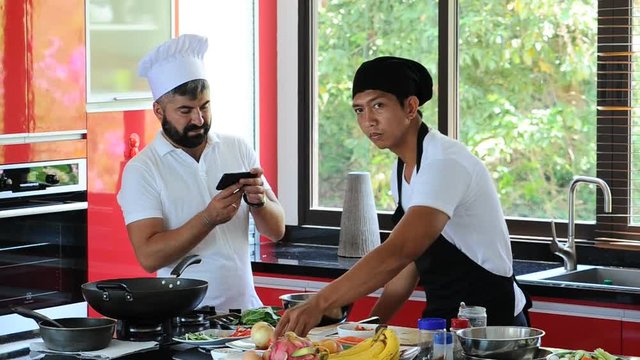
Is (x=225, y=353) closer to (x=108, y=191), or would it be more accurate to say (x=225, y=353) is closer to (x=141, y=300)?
(x=141, y=300)

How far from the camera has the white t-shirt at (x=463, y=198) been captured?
10.5 ft

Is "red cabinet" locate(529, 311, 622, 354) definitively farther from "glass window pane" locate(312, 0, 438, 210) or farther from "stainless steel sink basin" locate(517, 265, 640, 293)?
"glass window pane" locate(312, 0, 438, 210)

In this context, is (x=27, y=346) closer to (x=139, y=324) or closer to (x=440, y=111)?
(x=139, y=324)

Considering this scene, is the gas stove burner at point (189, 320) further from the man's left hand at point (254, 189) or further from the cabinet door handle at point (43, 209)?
the cabinet door handle at point (43, 209)

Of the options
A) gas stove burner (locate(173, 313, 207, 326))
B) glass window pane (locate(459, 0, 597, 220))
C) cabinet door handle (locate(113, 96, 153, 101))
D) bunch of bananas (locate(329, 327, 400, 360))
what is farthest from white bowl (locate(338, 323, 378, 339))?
glass window pane (locate(459, 0, 597, 220))

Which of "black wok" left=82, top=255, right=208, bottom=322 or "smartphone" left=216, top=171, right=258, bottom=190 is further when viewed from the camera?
"smartphone" left=216, top=171, right=258, bottom=190

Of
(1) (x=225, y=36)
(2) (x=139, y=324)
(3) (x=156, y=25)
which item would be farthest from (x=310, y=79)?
(2) (x=139, y=324)

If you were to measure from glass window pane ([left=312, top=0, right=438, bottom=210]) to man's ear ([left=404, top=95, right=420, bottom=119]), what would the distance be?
6.11 ft

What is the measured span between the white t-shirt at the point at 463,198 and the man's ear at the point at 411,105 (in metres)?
0.08

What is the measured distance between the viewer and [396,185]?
3543 mm

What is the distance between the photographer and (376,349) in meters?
2.78

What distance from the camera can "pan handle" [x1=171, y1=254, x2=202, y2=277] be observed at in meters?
3.42

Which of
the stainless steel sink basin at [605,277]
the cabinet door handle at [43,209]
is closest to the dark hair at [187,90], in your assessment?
the cabinet door handle at [43,209]

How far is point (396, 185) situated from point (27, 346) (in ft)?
3.87
